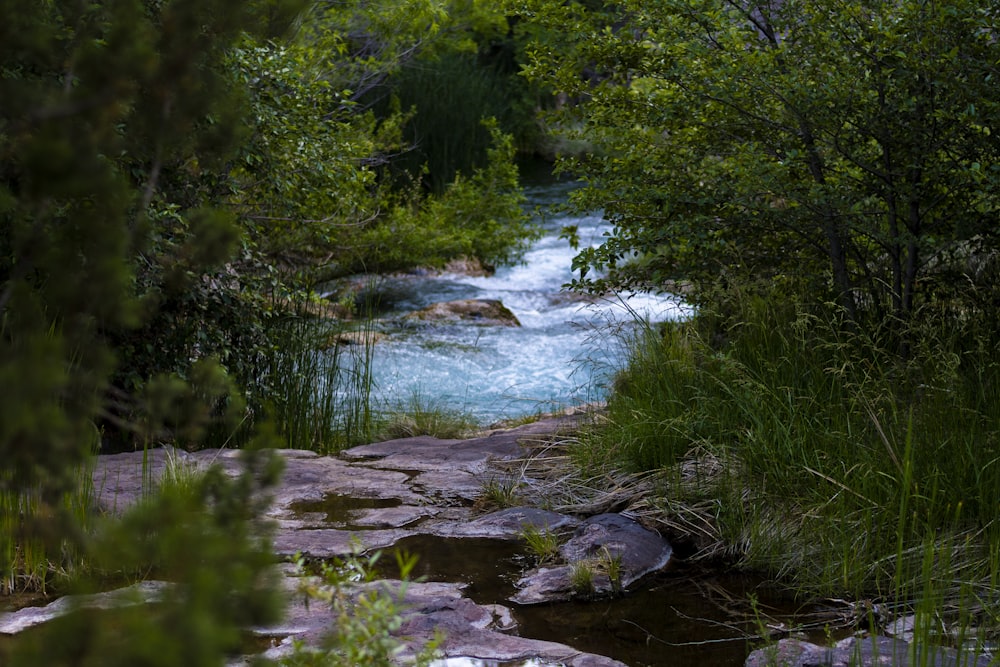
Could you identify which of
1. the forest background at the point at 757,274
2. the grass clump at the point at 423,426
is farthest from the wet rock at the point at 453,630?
the grass clump at the point at 423,426

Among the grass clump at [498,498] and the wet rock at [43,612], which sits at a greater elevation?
the grass clump at [498,498]

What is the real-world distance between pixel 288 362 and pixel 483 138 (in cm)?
1069

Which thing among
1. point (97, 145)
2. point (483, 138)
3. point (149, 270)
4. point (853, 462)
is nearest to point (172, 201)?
point (149, 270)

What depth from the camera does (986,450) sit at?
330 centimetres

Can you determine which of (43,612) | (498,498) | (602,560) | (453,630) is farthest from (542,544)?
(43,612)

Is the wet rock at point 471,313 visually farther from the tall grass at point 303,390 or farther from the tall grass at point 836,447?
the tall grass at point 836,447

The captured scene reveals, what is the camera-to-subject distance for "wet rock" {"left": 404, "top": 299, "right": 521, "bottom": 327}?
34.3ft

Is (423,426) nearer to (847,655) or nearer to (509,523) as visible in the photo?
(509,523)

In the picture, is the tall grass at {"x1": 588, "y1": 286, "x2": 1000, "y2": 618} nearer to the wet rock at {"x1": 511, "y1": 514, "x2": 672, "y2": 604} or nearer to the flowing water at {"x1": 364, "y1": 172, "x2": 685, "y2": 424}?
the wet rock at {"x1": 511, "y1": 514, "x2": 672, "y2": 604}

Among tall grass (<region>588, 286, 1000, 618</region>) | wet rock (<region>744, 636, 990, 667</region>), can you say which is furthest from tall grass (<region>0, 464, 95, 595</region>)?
tall grass (<region>588, 286, 1000, 618</region>)

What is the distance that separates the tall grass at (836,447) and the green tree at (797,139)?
39 cm

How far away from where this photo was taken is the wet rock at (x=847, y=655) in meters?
2.32

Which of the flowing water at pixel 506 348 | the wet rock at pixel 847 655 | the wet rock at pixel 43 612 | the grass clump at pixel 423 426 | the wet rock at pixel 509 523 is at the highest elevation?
the flowing water at pixel 506 348

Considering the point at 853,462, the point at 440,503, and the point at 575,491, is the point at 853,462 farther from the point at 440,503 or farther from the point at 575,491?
the point at 440,503
